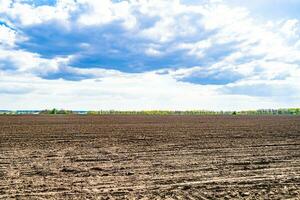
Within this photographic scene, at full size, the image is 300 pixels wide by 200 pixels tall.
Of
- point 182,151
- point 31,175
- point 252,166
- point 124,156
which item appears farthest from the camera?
point 182,151

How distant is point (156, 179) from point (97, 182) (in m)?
1.51

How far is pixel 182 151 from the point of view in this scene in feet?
50.8

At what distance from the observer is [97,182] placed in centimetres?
963

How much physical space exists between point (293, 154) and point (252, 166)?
12.0 ft

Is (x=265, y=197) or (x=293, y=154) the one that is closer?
(x=265, y=197)

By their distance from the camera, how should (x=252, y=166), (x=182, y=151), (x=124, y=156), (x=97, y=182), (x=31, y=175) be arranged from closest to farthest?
1. (x=97, y=182)
2. (x=31, y=175)
3. (x=252, y=166)
4. (x=124, y=156)
5. (x=182, y=151)

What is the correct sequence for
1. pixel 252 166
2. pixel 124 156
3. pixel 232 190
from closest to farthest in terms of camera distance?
1. pixel 232 190
2. pixel 252 166
3. pixel 124 156

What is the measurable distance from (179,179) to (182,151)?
5.48m

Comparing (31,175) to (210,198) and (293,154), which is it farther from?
(293,154)

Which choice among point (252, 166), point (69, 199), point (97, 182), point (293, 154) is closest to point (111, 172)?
point (97, 182)

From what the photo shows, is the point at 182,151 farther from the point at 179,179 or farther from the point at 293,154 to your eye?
the point at 179,179

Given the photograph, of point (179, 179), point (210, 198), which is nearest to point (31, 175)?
point (179, 179)

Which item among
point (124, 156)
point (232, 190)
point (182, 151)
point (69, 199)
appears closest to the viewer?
point (69, 199)

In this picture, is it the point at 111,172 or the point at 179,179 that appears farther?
Answer: the point at 111,172
